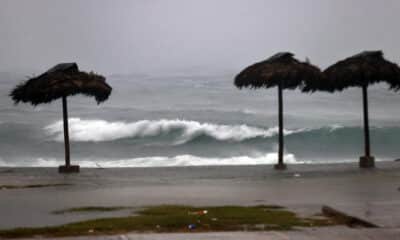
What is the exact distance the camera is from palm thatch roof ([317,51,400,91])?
75.7ft

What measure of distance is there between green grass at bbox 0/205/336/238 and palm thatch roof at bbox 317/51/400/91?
10.8m

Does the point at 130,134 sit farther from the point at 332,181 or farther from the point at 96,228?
the point at 96,228

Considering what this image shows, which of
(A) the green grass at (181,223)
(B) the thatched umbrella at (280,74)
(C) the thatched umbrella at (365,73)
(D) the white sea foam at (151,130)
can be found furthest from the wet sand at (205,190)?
(D) the white sea foam at (151,130)

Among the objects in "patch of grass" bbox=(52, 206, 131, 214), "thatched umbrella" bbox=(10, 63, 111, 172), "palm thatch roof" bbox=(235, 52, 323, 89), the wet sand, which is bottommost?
"patch of grass" bbox=(52, 206, 131, 214)

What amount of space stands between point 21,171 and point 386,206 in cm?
1271

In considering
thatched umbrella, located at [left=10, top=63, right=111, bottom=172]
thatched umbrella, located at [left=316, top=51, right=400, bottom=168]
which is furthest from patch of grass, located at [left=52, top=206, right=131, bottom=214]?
thatched umbrella, located at [left=316, top=51, right=400, bottom=168]

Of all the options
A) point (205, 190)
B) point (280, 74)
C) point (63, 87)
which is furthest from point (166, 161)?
point (205, 190)

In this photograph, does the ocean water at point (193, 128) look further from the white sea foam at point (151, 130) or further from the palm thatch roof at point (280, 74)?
the palm thatch roof at point (280, 74)

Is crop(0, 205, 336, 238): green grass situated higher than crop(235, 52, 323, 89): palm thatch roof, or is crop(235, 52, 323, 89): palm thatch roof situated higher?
crop(235, 52, 323, 89): palm thatch roof

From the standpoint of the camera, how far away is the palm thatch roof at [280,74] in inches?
910

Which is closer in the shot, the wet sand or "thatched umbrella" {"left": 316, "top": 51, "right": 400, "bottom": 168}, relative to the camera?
the wet sand

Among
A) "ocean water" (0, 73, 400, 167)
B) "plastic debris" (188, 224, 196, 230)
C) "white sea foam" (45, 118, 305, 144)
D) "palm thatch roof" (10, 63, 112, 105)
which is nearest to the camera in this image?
"plastic debris" (188, 224, 196, 230)

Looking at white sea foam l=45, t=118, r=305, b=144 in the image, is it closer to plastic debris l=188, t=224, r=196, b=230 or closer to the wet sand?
the wet sand

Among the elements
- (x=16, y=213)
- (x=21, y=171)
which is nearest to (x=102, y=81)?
(x=21, y=171)
